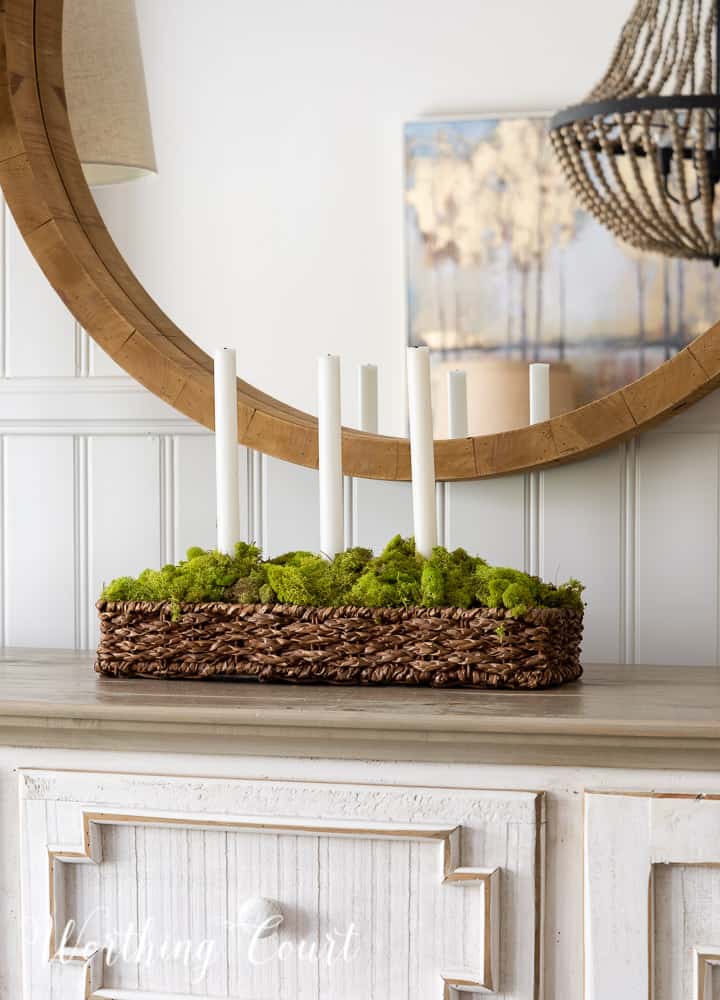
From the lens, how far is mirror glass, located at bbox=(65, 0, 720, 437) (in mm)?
1070

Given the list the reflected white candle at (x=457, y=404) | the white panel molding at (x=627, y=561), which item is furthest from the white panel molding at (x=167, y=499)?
the white panel molding at (x=627, y=561)

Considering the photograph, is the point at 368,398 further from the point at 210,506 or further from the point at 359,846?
the point at 359,846

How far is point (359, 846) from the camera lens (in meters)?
0.80

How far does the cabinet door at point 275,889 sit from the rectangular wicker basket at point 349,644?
12cm

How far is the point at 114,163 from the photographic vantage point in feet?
3.94

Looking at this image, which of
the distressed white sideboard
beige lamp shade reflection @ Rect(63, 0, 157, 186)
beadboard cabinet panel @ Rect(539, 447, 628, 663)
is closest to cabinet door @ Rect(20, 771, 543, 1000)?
the distressed white sideboard

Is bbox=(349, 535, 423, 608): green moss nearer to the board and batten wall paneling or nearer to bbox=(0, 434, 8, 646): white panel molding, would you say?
the board and batten wall paneling

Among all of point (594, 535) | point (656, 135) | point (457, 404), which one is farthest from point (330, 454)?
point (656, 135)

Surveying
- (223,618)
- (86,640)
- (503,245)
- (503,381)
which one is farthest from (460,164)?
(86,640)

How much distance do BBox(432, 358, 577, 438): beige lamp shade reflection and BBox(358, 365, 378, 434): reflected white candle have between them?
63mm

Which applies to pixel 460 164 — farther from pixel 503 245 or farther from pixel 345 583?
pixel 345 583

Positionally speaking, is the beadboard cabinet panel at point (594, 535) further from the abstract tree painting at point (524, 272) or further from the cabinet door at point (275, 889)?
the cabinet door at point (275, 889)

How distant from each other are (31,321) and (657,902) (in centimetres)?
87

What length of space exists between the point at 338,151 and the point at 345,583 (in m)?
0.46
